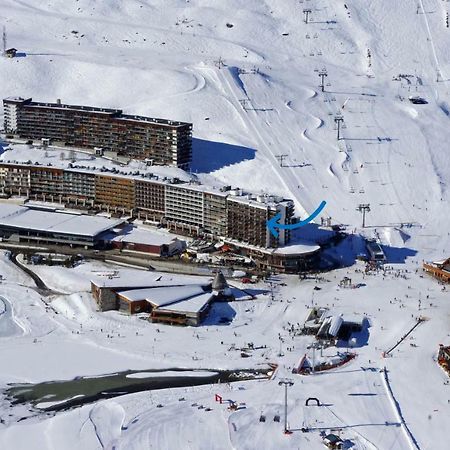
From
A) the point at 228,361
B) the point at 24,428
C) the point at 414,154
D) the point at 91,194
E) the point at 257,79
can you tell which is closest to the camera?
the point at 24,428

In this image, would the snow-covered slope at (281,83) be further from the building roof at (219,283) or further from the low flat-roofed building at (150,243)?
the building roof at (219,283)

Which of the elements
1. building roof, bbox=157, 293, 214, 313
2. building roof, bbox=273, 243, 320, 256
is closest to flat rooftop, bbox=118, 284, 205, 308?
building roof, bbox=157, 293, 214, 313

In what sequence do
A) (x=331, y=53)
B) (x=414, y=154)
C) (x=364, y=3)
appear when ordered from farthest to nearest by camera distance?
(x=364, y=3) < (x=331, y=53) < (x=414, y=154)

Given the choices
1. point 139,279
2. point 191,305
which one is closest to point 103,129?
point 139,279

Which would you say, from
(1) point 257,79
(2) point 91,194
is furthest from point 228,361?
(1) point 257,79

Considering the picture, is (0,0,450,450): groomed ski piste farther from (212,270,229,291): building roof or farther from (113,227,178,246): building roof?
(113,227,178,246): building roof

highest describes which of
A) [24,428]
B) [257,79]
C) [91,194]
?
[257,79]

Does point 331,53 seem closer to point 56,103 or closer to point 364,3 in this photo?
point 364,3
